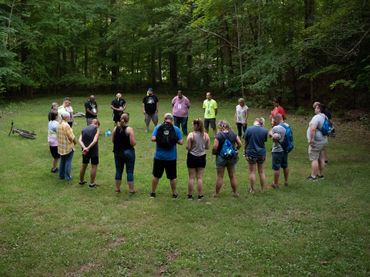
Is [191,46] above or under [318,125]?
above

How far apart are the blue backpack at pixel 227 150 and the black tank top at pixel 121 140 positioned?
1.97m

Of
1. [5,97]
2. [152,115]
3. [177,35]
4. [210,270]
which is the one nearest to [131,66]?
A: [177,35]

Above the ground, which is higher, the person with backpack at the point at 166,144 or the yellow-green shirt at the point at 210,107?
the yellow-green shirt at the point at 210,107

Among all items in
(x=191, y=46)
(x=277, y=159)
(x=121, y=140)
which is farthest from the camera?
(x=191, y=46)

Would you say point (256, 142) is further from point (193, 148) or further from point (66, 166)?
point (66, 166)

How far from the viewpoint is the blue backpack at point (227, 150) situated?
893 cm

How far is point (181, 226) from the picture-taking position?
301 inches

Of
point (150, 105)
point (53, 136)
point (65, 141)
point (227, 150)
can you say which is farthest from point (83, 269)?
point (150, 105)

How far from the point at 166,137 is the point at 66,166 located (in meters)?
3.13

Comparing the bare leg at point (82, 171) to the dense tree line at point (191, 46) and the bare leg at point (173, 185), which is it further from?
the dense tree line at point (191, 46)

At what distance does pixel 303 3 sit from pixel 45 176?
18670mm

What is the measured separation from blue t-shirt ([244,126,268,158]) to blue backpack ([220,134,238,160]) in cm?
67

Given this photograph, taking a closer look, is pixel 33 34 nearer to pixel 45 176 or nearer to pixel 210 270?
pixel 45 176

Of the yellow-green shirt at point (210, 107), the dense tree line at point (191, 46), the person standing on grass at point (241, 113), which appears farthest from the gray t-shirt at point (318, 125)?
the yellow-green shirt at point (210, 107)
